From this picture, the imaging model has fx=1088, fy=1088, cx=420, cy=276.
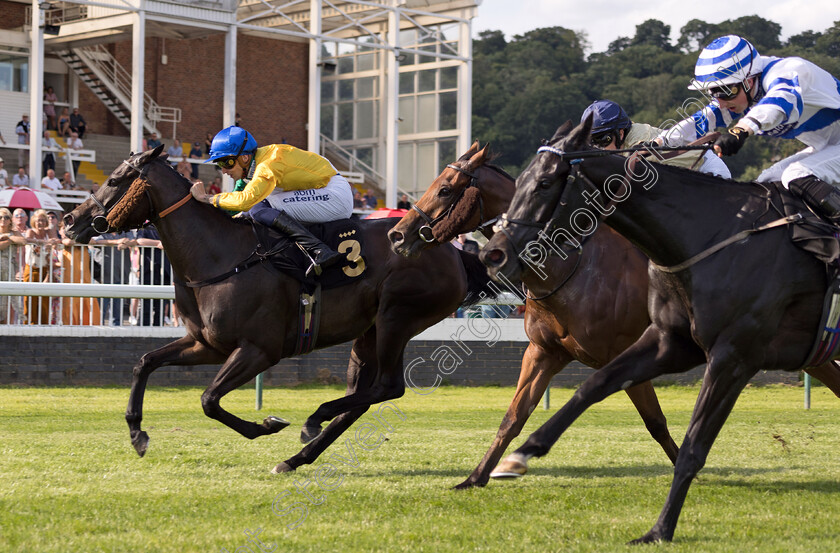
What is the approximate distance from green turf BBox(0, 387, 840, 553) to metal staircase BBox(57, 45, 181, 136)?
1903 cm

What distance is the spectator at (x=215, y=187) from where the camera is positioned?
23353 millimetres

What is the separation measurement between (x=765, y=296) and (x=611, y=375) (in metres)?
0.80

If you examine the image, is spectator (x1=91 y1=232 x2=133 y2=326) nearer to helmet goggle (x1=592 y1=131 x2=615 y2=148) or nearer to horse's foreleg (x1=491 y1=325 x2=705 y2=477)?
helmet goggle (x1=592 y1=131 x2=615 y2=148)

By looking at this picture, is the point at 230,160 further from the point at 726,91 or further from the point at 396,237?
the point at 726,91

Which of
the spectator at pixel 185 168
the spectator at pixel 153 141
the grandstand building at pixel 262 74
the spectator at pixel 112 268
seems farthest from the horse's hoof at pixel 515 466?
the spectator at pixel 153 141

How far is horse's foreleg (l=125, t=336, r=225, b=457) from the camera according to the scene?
23.2 feet

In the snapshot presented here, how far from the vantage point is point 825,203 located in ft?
17.6

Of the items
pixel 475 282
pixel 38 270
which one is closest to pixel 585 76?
pixel 38 270

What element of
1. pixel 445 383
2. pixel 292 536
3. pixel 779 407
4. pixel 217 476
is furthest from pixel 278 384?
pixel 292 536

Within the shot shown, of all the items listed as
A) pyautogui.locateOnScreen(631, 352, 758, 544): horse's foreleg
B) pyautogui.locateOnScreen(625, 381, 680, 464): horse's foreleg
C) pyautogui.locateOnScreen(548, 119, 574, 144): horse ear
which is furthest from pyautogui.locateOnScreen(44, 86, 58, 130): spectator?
pyautogui.locateOnScreen(631, 352, 758, 544): horse's foreleg

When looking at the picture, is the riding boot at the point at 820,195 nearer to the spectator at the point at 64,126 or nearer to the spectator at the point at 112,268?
the spectator at the point at 112,268

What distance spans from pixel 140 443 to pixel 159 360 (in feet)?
1.97

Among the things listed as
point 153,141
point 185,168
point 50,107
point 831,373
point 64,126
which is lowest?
point 831,373

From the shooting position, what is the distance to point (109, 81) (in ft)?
93.1
